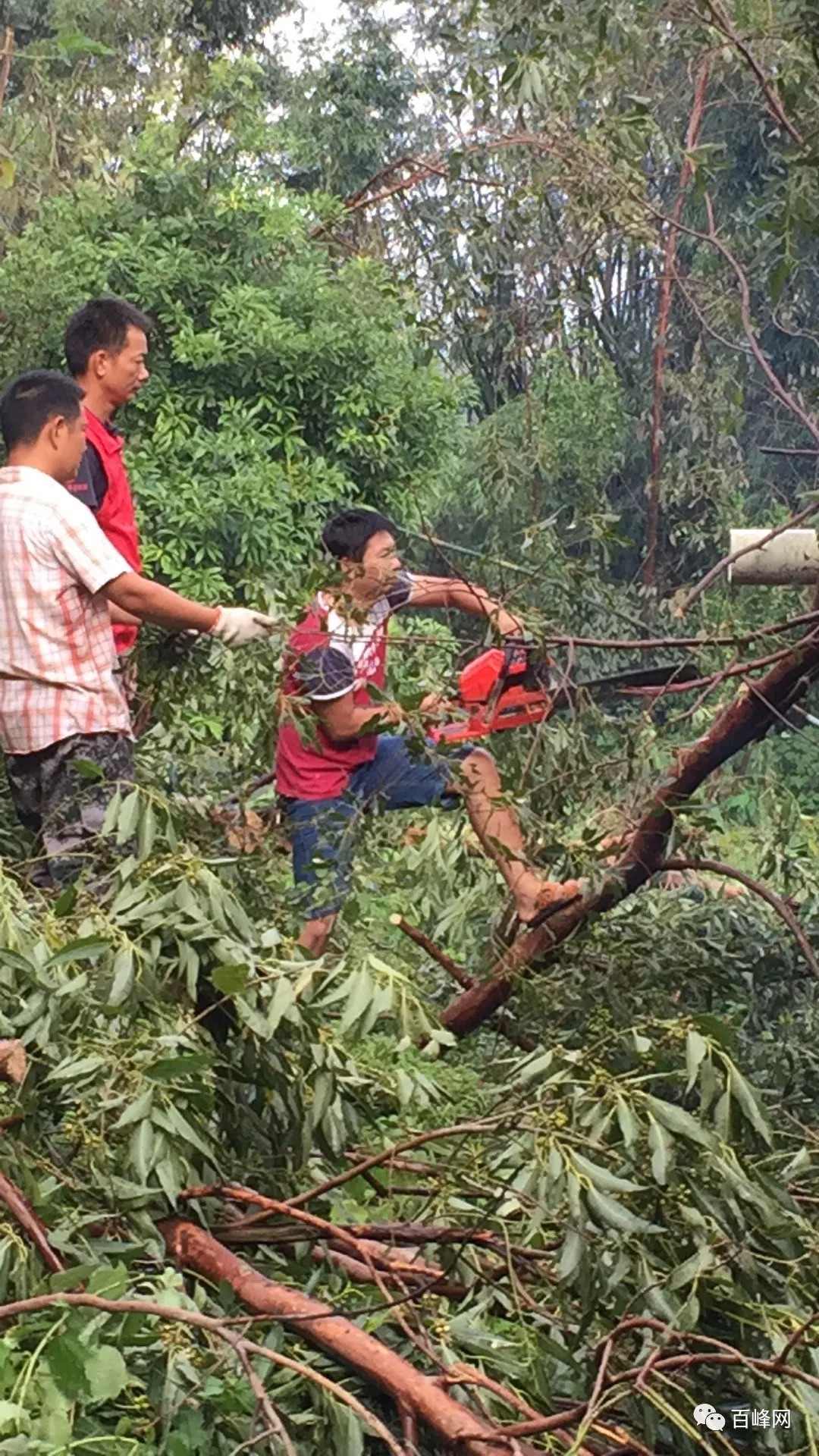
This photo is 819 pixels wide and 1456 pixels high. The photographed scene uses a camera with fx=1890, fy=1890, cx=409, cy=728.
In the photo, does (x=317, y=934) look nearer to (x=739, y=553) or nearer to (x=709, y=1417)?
(x=739, y=553)

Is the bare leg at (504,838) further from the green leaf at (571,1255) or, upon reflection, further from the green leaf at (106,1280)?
the green leaf at (106,1280)

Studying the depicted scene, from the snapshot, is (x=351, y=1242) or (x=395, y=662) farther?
(x=395, y=662)

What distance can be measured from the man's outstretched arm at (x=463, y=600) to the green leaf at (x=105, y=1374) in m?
1.68

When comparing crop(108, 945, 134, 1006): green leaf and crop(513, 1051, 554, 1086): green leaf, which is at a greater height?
crop(108, 945, 134, 1006): green leaf

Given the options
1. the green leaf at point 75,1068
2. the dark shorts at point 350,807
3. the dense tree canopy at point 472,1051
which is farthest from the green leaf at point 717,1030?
the dark shorts at point 350,807

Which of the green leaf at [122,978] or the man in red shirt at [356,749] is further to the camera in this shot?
the man in red shirt at [356,749]

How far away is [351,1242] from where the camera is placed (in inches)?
85.8

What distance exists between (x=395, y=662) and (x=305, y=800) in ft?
1.75

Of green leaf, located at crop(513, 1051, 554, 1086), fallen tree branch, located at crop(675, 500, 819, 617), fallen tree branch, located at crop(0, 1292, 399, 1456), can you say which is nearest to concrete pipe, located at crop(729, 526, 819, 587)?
fallen tree branch, located at crop(675, 500, 819, 617)

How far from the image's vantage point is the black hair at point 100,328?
3.96 meters

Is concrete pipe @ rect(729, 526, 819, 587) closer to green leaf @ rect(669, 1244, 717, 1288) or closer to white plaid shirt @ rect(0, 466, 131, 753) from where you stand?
white plaid shirt @ rect(0, 466, 131, 753)

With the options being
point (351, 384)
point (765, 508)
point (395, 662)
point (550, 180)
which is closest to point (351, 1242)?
point (395, 662)

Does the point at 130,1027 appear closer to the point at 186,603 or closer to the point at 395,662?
the point at 186,603

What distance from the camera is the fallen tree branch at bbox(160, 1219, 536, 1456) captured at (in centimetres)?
180
